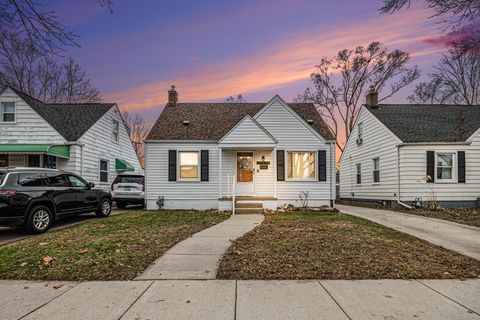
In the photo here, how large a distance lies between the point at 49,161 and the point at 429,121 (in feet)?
67.8

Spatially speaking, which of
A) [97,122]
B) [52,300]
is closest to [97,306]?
[52,300]

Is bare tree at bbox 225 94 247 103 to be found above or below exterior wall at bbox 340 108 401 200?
above

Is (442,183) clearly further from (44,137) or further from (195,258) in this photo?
(44,137)

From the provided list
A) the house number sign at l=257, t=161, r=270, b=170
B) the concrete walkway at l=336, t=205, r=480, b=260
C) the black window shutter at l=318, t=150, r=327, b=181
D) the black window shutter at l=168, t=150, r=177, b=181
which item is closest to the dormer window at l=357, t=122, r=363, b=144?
the black window shutter at l=318, t=150, r=327, b=181

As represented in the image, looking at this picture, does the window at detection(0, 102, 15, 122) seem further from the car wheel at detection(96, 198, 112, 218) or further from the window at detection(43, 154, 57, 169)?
the car wheel at detection(96, 198, 112, 218)

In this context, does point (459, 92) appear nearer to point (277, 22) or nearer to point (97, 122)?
point (277, 22)

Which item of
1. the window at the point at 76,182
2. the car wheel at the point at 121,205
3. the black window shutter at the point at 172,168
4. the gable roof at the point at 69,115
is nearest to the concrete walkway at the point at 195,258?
the window at the point at 76,182

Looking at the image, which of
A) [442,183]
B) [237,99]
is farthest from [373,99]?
[237,99]

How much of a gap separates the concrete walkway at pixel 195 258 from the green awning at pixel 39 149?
10035 millimetres

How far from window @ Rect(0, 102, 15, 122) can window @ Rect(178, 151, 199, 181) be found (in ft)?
29.6

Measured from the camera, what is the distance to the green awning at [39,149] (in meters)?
14.4

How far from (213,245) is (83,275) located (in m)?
2.82

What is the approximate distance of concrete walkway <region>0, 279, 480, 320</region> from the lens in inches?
144

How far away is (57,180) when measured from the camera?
10141 mm
